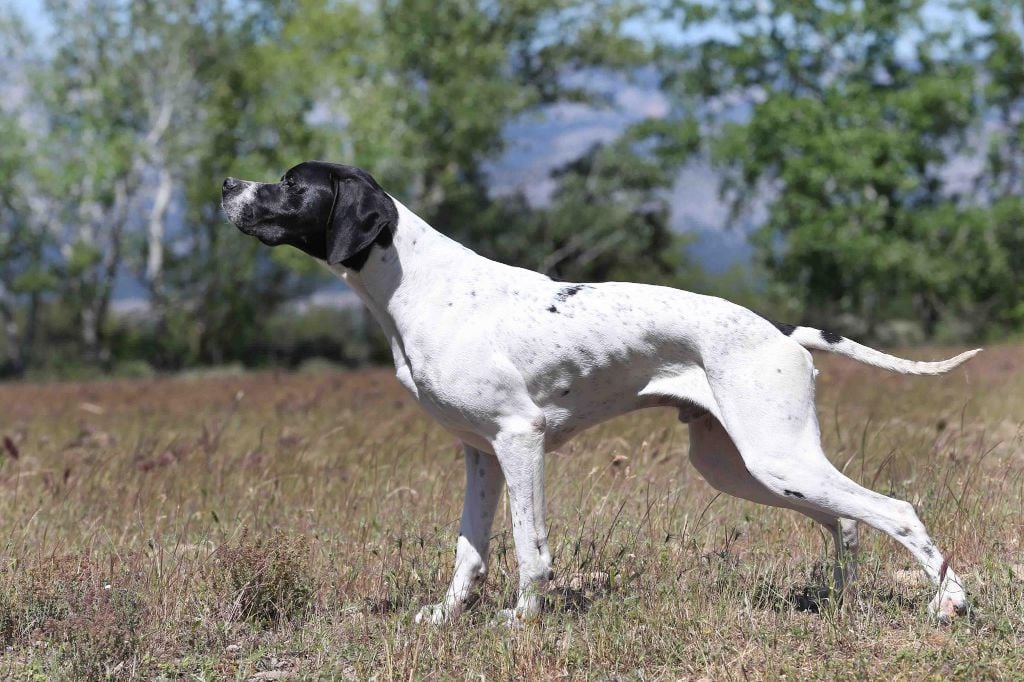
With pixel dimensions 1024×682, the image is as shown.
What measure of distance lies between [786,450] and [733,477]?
0.47 meters

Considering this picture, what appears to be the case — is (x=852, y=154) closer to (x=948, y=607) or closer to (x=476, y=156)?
(x=476, y=156)

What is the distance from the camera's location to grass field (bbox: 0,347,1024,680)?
4.33 metres

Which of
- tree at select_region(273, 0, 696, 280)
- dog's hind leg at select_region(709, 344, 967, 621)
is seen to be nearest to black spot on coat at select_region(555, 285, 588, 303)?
dog's hind leg at select_region(709, 344, 967, 621)

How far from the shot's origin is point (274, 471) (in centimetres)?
748

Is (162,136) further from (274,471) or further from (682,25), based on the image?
(274,471)

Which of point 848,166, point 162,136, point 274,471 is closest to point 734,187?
point 848,166

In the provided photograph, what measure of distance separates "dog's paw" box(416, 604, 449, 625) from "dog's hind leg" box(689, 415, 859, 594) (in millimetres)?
1281

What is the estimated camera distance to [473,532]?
507cm

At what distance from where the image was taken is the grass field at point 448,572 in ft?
14.2

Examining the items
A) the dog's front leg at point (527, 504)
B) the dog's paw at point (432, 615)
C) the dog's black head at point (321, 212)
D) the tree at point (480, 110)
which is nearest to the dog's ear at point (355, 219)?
the dog's black head at point (321, 212)

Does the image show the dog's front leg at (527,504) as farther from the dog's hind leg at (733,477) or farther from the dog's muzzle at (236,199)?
the dog's muzzle at (236,199)

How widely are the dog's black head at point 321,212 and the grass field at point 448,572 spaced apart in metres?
1.32

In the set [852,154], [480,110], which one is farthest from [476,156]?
[852,154]

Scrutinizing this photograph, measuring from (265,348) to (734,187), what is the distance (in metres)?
17.0
